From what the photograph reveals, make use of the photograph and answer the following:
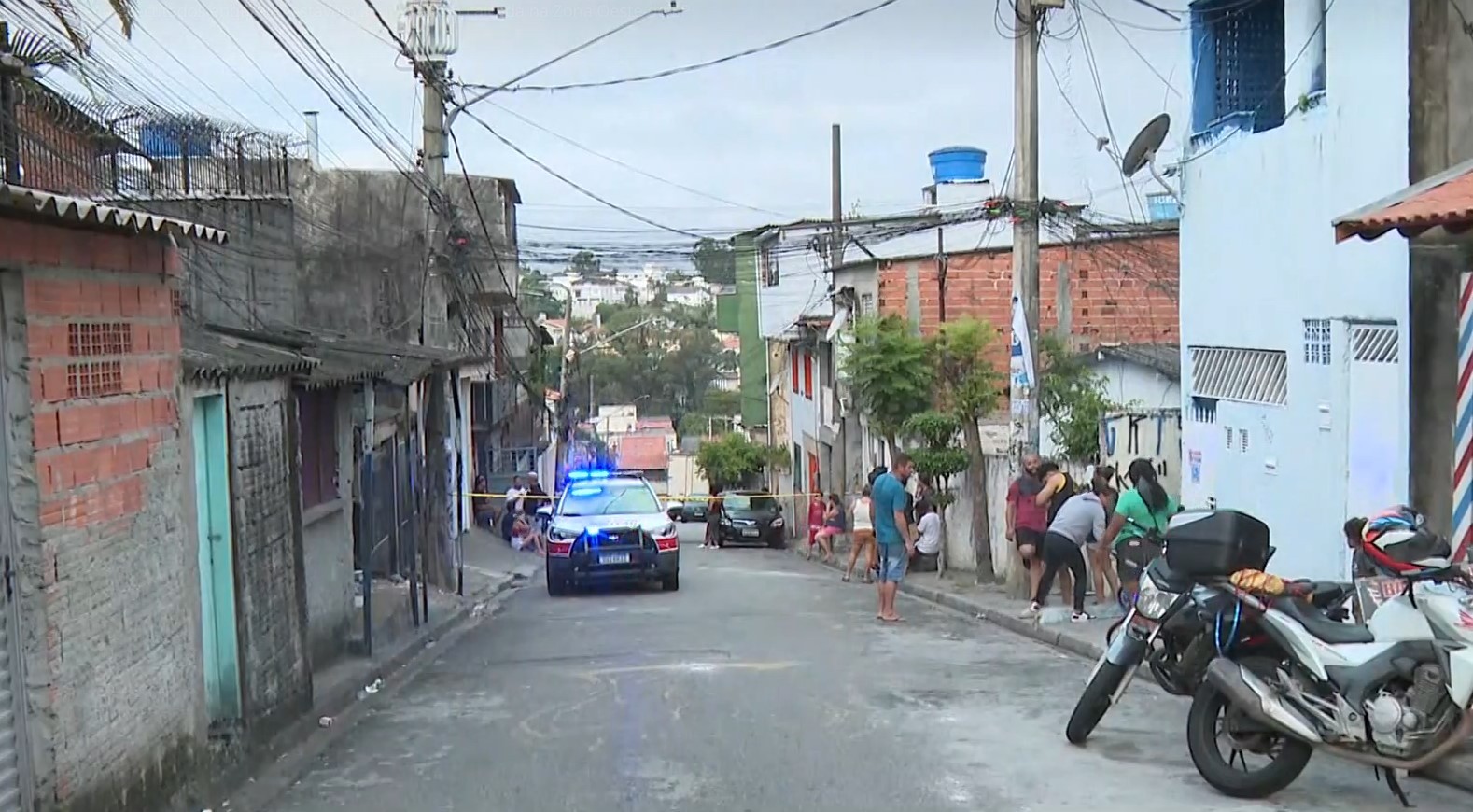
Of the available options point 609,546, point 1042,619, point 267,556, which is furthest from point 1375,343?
point 609,546

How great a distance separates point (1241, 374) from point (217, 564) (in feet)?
29.8

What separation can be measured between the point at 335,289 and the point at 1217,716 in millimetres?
20795

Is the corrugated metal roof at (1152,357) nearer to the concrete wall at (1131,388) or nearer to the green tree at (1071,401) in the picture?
the concrete wall at (1131,388)

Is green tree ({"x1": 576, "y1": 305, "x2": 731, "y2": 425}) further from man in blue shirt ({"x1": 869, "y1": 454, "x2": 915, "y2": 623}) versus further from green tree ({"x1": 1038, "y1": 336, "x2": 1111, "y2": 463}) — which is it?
man in blue shirt ({"x1": 869, "y1": 454, "x2": 915, "y2": 623})

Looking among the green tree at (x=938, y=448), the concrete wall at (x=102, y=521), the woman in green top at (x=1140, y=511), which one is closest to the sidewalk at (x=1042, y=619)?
the woman in green top at (x=1140, y=511)

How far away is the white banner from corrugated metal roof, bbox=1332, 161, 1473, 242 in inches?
285

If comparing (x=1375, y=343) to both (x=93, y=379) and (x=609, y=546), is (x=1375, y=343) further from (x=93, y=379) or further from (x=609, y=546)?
(x=609, y=546)

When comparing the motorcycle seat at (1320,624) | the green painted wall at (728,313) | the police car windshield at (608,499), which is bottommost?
the police car windshield at (608,499)

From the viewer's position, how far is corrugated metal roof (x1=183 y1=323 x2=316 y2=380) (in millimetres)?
8552

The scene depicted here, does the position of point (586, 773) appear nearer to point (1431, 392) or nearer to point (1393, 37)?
point (1431, 392)

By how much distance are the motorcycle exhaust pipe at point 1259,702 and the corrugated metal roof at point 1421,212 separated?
2.78 m

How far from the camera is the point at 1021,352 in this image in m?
16.5

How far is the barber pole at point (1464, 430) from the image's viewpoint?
9825 mm

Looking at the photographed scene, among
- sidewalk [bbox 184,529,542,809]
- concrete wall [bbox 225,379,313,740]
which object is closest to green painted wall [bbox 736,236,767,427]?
sidewalk [bbox 184,529,542,809]
